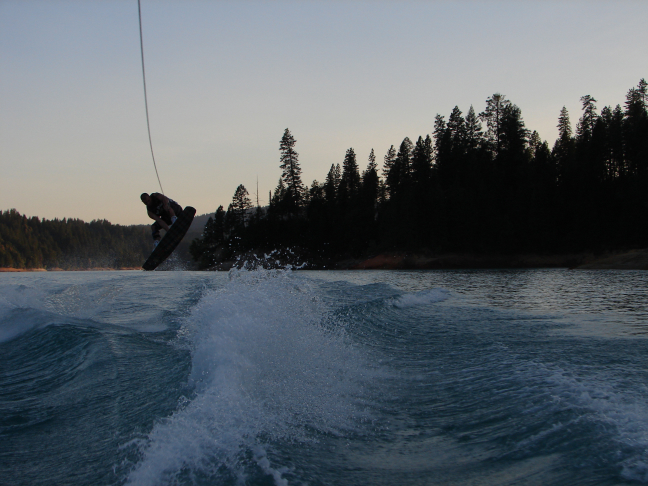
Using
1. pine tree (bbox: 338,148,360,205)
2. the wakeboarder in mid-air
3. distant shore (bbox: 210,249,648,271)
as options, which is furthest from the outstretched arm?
pine tree (bbox: 338,148,360,205)

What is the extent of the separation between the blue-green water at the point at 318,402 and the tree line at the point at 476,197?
5251 cm

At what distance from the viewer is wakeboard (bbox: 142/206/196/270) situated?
1248cm

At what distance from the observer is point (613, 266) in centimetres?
4006

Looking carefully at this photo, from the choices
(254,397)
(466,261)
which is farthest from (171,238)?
(466,261)

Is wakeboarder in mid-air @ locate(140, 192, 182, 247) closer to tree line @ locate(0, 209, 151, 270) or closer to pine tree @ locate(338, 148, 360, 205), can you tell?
pine tree @ locate(338, 148, 360, 205)

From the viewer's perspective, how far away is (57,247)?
15362 centimetres

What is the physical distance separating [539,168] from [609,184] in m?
9.42

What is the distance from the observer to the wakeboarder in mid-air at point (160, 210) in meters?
12.3

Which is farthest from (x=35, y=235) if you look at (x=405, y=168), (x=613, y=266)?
(x=613, y=266)

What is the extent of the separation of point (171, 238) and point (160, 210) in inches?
33.4

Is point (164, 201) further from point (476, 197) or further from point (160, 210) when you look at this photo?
point (476, 197)

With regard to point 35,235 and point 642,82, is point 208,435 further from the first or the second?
point 35,235

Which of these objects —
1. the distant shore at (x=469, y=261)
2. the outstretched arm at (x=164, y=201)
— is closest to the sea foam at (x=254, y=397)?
the outstretched arm at (x=164, y=201)

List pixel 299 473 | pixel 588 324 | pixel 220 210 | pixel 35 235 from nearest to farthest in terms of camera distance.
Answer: pixel 299 473 → pixel 588 324 → pixel 220 210 → pixel 35 235
